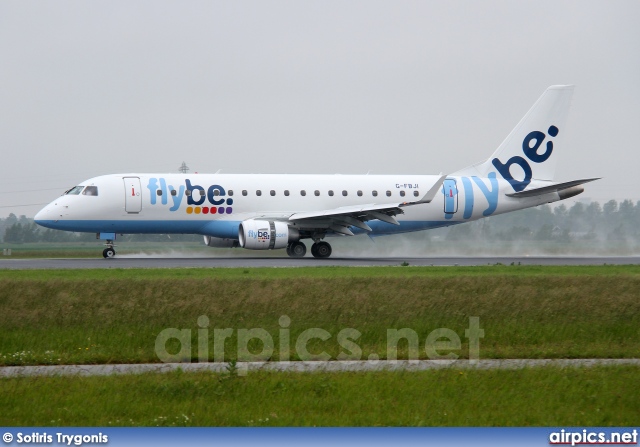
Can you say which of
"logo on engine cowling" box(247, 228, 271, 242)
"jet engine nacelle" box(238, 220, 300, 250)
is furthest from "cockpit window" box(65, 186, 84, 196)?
"logo on engine cowling" box(247, 228, 271, 242)

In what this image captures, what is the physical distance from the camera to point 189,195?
40094mm

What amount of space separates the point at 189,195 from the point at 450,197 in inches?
512

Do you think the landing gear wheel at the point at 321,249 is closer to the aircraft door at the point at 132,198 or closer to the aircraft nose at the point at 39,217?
the aircraft door at the point at 132,198

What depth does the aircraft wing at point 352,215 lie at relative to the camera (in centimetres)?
3969

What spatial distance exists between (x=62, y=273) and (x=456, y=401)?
1751cm

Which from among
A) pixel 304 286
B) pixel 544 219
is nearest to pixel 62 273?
pixel 304 286

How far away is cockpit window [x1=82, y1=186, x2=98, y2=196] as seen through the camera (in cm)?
3983

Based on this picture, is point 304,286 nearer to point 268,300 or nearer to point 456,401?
A: point 268,300

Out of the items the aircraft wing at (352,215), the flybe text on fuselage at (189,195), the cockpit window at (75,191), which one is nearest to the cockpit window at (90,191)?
the cockpit window at (75,191)

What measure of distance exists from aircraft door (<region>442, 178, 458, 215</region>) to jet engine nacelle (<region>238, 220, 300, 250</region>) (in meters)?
9.17

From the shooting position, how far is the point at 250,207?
136 feet

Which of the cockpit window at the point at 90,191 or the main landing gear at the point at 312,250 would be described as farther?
the main landing gear at the point at 312,250

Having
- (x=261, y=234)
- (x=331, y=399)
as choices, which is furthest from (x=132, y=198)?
(x=331, y=399)

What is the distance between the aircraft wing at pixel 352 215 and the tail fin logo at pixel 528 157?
6070mm
